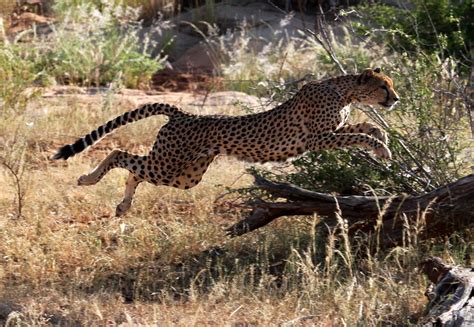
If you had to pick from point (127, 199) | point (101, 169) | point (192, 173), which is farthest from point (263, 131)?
point (101, 169)

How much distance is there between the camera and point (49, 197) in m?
7.92

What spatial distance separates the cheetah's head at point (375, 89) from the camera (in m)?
6.88

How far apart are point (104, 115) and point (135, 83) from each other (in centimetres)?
238

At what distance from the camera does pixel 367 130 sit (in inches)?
270

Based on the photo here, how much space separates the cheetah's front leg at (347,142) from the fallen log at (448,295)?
3.94ft

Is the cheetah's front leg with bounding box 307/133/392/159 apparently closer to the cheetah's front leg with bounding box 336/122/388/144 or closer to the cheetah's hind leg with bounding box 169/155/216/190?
the cheetah's front leg with bounding box 336/122/388/144

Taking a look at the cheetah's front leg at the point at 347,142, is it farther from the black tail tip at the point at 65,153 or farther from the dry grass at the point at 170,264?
the black tail tip at the point at 65,153

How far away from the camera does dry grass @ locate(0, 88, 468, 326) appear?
5.39m

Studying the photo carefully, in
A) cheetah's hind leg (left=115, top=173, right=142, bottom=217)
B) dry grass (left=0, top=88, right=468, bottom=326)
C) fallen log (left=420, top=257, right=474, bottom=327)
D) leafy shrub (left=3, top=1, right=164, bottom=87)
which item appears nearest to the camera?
fallen log (left=420, top=257, right=474, bottom=327)

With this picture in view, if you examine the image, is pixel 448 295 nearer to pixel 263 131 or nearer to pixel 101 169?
pixel 263 131

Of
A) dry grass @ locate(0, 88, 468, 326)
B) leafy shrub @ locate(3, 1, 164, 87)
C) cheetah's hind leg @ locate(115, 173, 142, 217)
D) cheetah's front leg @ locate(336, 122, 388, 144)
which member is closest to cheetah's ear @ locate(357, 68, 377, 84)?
cheetah's front leg @ locate(336, 122, 388, 144)

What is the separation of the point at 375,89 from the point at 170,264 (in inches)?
71.9

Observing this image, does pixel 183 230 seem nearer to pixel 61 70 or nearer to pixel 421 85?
pixel 421 85

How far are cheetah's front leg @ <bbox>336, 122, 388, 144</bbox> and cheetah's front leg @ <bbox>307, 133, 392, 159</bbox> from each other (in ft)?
0.42
